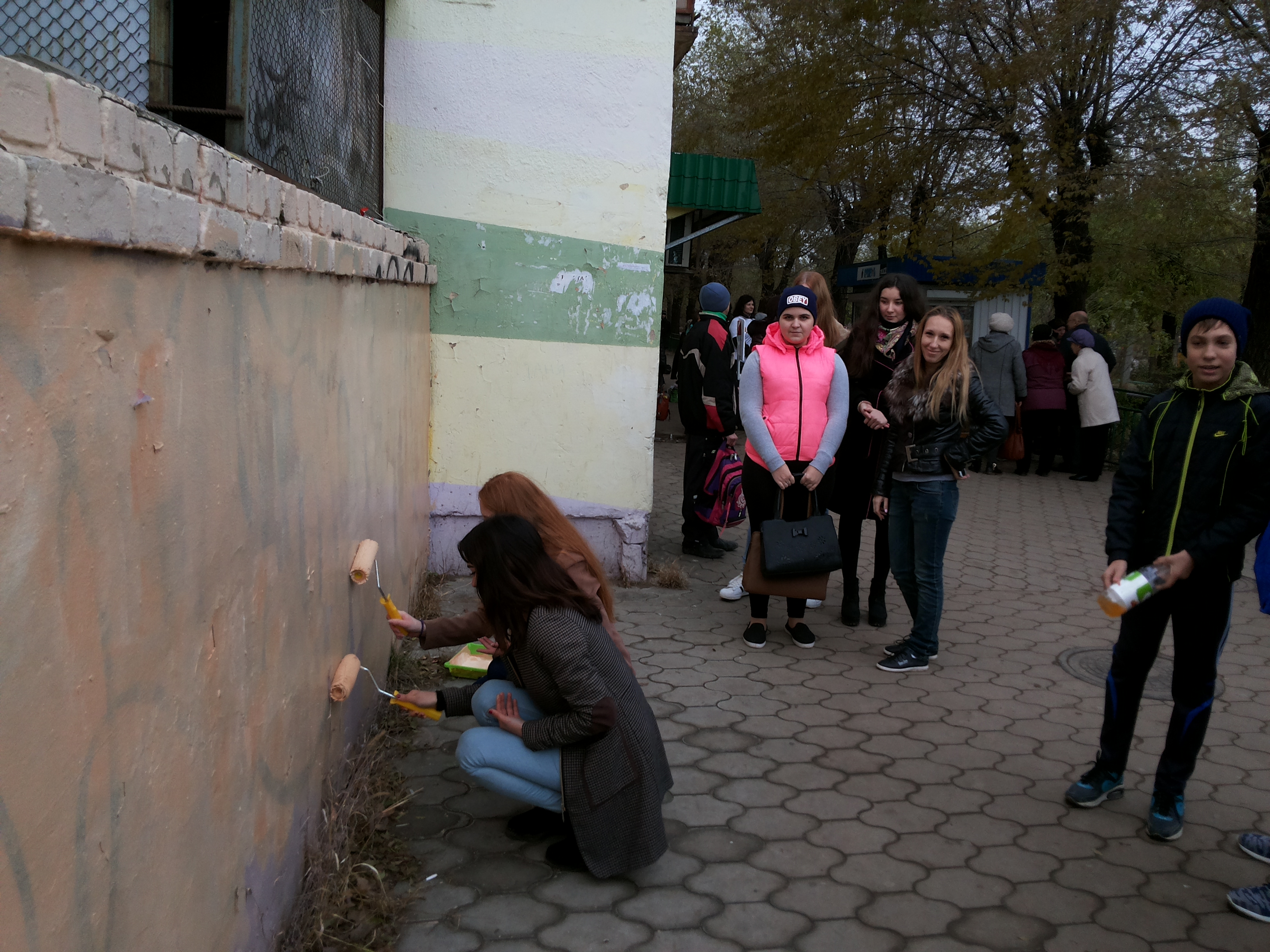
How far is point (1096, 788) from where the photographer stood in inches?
146

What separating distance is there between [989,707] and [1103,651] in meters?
1.23

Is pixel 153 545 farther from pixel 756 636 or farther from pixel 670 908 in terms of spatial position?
pixel 756 636

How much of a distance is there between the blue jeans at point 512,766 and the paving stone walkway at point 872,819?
0.81 ft

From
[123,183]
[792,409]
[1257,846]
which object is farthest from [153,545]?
[792,409]

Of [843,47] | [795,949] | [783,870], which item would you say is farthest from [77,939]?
[843,47]

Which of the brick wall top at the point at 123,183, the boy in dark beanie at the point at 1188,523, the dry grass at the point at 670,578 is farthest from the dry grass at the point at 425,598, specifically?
the boy in dark beanie at the point at 1188,523

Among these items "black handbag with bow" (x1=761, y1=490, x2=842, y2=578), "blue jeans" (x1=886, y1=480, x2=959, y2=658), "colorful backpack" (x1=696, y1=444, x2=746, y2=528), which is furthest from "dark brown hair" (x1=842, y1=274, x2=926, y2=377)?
"colorful backpack" (x1=696, y1=444, x2=746, y2=528)

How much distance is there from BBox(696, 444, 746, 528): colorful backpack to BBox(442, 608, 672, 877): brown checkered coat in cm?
381

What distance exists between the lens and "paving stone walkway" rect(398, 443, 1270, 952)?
2951 millimetres

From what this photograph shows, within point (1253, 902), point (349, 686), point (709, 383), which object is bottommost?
point (1253, 902)

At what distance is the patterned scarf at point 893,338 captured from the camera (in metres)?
5.47

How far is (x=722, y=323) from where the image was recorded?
7250mm

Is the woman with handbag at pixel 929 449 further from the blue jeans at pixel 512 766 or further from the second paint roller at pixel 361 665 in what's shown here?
the second paint roller at pixel 361 665

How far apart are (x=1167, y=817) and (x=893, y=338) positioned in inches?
109
